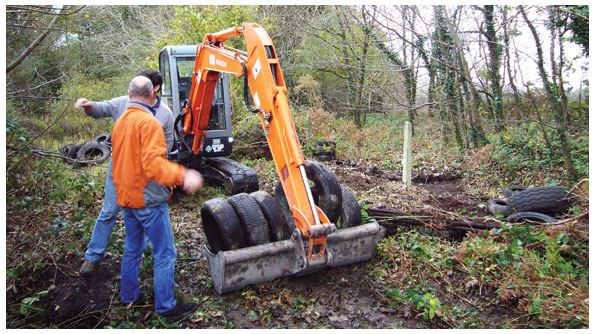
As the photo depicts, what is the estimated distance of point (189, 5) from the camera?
1302cm

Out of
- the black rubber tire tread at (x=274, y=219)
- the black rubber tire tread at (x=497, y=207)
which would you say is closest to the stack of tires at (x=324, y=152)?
the black rubber tire tread at (x=497, y=207)

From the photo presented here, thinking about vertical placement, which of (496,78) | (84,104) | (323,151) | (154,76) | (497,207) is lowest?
(497,207)

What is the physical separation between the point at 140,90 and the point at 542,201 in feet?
16.9

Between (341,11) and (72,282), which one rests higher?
(341,11)

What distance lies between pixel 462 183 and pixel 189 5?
961 cm

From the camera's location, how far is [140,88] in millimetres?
3518

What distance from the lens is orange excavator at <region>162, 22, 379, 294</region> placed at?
12.9 ft

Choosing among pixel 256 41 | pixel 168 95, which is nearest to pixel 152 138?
pixel 256 41

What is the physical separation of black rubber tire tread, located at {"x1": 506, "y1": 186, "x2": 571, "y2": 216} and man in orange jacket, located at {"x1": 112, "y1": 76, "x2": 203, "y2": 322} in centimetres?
451

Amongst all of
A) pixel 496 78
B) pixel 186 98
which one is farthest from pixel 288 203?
pixel 496 78

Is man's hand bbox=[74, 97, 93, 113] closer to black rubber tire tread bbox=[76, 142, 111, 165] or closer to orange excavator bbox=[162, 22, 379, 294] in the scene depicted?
orange excavator bbox=[162, 22, 379, 294]

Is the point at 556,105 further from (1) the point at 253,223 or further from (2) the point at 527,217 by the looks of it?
(1) the point at 253,223
